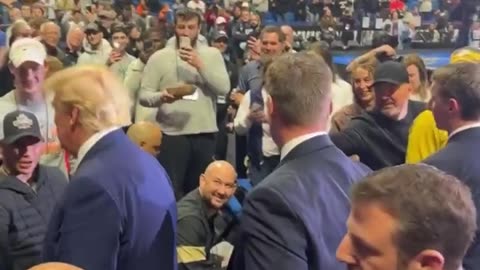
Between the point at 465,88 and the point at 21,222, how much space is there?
1647 mm

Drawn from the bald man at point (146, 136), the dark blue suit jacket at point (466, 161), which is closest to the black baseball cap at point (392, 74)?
the dark blue suit jacket at point (466, 161)

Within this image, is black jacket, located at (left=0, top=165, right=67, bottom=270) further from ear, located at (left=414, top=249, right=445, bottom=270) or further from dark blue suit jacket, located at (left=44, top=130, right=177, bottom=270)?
ear, located at (left=414, top=249, right=445, bottom=270)

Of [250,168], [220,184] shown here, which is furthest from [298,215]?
[250,168]

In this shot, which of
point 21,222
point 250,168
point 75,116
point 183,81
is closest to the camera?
point 75,116

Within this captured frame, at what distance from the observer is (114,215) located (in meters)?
2.27

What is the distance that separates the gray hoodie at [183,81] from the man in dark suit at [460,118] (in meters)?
2.65

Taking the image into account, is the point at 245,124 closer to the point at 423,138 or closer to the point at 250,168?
the point at 250,168

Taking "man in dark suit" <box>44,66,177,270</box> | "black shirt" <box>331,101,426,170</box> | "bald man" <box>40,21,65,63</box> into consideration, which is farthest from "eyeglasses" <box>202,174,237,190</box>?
"bald man" <box>40,21,65,63</box>

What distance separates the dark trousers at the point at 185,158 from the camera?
5449mm

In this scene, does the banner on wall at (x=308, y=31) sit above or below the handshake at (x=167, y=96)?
below

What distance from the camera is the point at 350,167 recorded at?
228 centimetres

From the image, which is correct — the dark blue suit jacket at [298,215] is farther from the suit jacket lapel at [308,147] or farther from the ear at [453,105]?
the ear at [453,105]

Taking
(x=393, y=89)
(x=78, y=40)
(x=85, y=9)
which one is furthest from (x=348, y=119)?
(x=85, y=9)

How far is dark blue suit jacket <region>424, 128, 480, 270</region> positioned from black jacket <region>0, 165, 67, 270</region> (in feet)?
4.73
